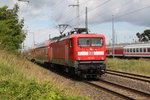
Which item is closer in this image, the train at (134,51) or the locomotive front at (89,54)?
the locomotive front at (89,54)

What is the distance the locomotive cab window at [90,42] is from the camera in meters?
15.8

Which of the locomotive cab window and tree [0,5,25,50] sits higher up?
tree [0,5,25,50]

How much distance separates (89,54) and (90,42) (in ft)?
2.62

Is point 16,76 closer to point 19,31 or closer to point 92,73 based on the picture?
point 92,73

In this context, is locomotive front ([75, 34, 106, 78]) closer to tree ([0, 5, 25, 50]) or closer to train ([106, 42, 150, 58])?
tree ([0, 5, 25, 50])

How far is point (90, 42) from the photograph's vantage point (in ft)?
52.3

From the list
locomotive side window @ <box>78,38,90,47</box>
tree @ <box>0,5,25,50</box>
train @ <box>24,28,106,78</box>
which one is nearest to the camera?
train @ <box>24,28,106,78</box>

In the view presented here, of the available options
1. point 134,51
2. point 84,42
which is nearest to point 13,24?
point 84,42

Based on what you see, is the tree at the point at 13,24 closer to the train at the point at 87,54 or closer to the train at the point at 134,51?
the train at the point at 87,54

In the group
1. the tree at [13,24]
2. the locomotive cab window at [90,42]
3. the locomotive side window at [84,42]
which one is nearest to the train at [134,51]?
the tree at [13,24]

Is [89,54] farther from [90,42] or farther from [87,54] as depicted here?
[90,42]

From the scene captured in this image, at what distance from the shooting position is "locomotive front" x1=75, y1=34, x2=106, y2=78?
1545 cm

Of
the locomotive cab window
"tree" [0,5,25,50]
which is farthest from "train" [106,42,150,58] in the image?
the locomotive cab window

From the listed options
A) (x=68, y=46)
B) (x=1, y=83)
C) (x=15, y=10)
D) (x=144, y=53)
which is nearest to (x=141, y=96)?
(x=1, y=83)
